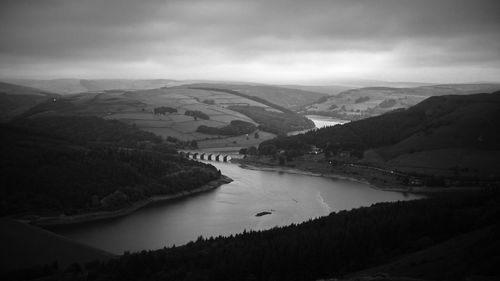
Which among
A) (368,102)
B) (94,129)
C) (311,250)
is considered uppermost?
(368,102)

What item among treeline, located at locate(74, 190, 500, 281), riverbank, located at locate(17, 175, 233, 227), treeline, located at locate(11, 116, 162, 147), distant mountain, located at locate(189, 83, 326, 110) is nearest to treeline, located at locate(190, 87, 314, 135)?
treeline, located at locate(11, 116, 162, 147)

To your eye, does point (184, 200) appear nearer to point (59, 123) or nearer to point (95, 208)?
point (95, 208)

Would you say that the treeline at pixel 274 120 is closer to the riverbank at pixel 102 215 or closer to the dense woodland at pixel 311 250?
the riverbank at pixel 102 215

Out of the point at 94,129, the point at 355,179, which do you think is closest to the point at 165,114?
the point at 94,129

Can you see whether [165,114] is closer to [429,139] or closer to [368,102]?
[429,139]

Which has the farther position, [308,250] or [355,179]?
[355,179]

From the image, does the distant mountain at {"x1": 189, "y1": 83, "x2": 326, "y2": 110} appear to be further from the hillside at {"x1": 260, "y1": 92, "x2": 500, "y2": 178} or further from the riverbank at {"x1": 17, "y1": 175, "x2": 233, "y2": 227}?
the riverbank at {"x1": 17, "y1": 175, "x2": 233, "y2": 227}

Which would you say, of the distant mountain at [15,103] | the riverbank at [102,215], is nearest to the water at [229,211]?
the riverbank at [102,215]

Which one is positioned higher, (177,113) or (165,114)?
(177,113)
